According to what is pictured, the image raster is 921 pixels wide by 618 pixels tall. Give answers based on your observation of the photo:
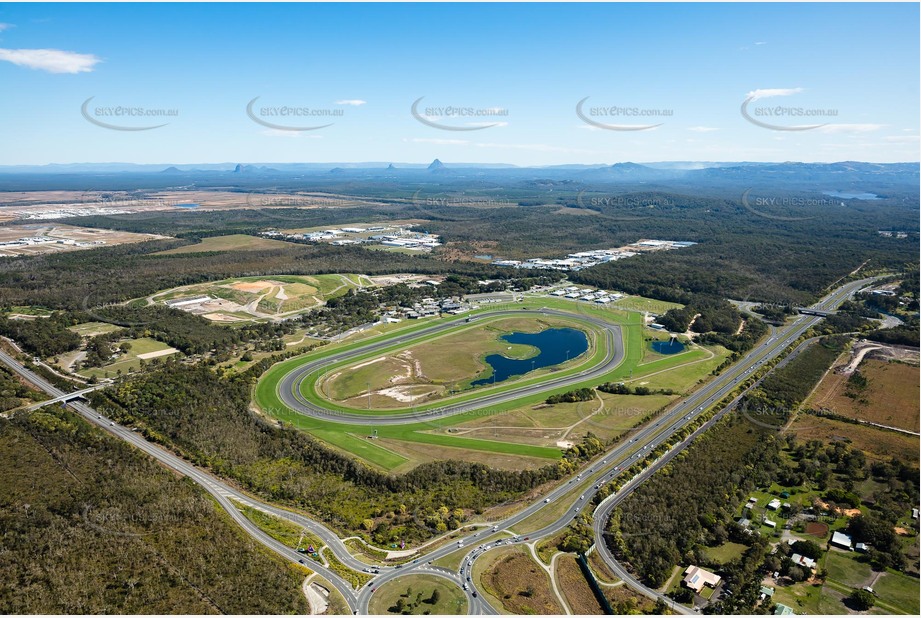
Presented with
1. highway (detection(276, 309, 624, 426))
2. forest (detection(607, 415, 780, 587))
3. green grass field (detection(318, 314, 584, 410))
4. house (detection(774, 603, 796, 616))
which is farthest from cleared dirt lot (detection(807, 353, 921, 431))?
house (detection(774, 603, 796, 616))

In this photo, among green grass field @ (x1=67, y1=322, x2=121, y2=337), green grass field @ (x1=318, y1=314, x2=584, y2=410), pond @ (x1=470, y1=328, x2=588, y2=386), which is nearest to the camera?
green grass field @ (x1=318, y1=314, x2=584, y2=410)

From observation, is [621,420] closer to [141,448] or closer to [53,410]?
[141,448]

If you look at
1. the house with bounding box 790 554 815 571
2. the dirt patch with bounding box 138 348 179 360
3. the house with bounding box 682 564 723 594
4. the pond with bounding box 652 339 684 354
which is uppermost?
the dirt patch with bounding box 138 348 179 360

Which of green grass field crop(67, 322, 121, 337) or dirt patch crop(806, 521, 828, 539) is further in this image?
green grass field crop(67, 322, 121, 337)

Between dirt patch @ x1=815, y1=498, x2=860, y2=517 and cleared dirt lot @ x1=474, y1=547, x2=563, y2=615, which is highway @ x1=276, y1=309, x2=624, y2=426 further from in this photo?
dirt patch @ x1=815, y1=498, x2=860, y2=517

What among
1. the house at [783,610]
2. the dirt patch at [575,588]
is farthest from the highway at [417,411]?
the house at [783,610]

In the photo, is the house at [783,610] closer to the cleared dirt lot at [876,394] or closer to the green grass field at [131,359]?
the cleared dirt lot at [876,394]

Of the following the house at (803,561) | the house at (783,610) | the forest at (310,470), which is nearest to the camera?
the house at (783,610)

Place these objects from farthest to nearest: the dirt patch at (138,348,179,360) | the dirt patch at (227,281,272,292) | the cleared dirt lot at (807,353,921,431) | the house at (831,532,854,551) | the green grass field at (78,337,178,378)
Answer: the dirt patch at (227,281,272,292), the dirt patch at (138,348,179,360), the green grass field at (78,337,178,378), the cleared dirt lot at (807,353,921,431), the house at (831,532,854,551)
